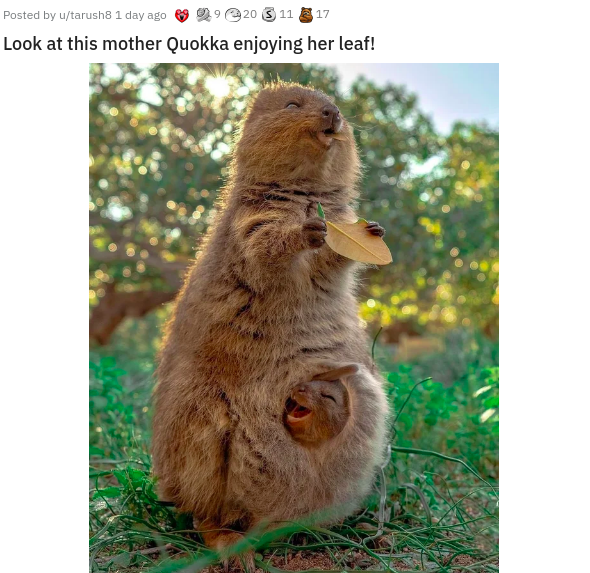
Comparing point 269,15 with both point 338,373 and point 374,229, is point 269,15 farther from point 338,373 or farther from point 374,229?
point 338,373

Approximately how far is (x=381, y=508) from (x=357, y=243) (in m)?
1.20

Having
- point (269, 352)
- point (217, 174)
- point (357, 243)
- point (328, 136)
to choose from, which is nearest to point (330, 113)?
point (328, 136)

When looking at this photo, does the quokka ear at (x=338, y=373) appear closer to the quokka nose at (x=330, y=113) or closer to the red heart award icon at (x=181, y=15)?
the quokka nose at (x=330, y=113)

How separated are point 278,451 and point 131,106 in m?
5.14

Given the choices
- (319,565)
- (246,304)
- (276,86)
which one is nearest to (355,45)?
(276,86)

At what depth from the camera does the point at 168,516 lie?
8.83 feet

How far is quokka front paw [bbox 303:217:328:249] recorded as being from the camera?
7.36 feet

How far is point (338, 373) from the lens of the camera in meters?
2.34

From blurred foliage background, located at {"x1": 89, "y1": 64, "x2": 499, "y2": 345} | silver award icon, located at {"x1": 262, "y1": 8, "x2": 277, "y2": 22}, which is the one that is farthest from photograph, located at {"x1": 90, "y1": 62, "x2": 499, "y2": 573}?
blurred foliage background, located at {"x1": 89, "y1": 64, "x2": 499, "y2": 345}

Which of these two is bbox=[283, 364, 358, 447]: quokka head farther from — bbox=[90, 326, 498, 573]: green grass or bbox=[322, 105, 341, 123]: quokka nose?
bbox=[322, 105, 341, 123]: quokka nose

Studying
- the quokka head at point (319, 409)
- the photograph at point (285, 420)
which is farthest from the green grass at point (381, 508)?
the quokka head at point (319, 409)

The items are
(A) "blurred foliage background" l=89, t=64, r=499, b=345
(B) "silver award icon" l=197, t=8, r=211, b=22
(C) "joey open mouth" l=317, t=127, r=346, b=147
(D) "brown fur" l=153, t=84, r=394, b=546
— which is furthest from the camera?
(A) "blurred foliage background" l=89, t=64, r=499, b=345

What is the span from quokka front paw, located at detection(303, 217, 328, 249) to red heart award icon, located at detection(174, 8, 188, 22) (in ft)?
2.80

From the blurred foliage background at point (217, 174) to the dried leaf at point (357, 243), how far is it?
2.65 metres
